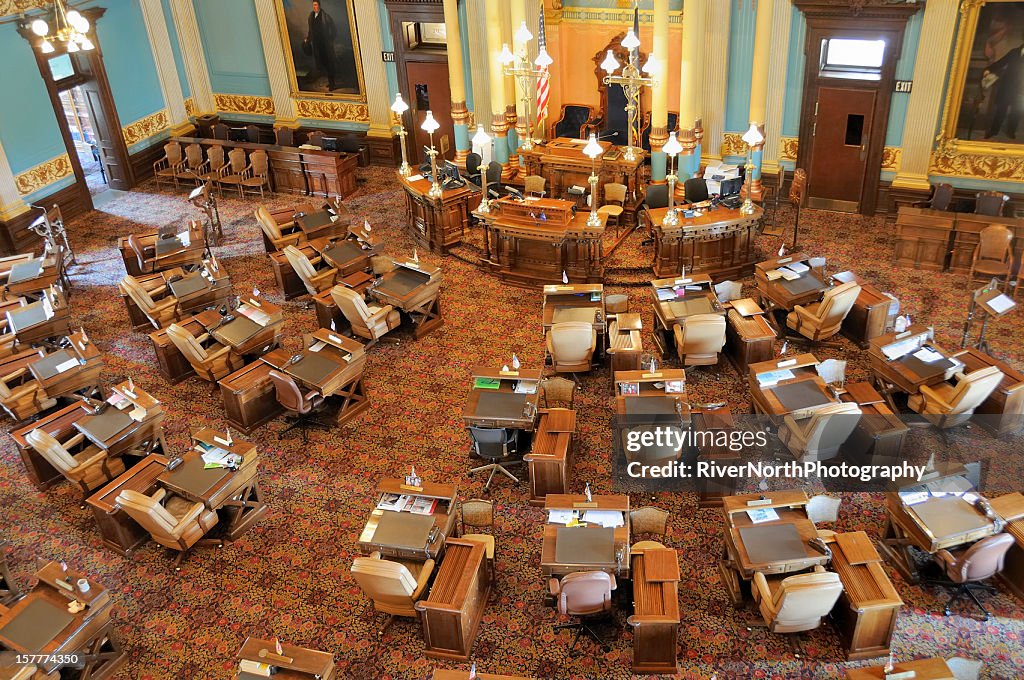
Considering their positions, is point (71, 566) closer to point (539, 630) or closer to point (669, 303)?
point (539, 630)

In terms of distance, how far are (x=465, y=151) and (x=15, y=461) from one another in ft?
31.5

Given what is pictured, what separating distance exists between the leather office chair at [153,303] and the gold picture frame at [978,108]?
40.8ft

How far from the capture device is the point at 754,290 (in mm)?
13109

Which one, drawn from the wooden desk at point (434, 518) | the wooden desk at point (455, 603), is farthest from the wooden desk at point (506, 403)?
A: the wooden desk at point (455, 603)

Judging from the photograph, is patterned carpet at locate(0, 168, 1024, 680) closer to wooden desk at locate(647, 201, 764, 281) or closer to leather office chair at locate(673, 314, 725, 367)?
leather office chair at locate(673, 314, 725, 367)

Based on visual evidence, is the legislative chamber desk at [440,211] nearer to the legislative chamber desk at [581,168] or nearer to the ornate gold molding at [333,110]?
the legislative chamber desk at [581,168]

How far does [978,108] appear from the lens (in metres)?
13.7

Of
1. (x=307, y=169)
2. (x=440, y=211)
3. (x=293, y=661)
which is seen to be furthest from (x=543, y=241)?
(x=293, y=661)

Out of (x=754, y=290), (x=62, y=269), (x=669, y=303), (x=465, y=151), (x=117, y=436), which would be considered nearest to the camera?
(x=117, y=436)

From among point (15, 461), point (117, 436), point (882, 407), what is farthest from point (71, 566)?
point (882, 407)

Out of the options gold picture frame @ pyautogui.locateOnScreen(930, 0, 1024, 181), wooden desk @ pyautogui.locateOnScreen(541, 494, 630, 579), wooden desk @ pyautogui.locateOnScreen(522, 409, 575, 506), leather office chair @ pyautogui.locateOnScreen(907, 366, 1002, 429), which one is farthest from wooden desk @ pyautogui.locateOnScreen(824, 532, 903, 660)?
gold picture frame @ pyautogui.locateOnScreen(930, 0, 1024, 181)

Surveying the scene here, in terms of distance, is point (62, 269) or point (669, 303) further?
point (62, 269)

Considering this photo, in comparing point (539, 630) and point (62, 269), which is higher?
point (62, 269)

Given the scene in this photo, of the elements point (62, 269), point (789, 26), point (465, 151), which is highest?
point (789, 26)
